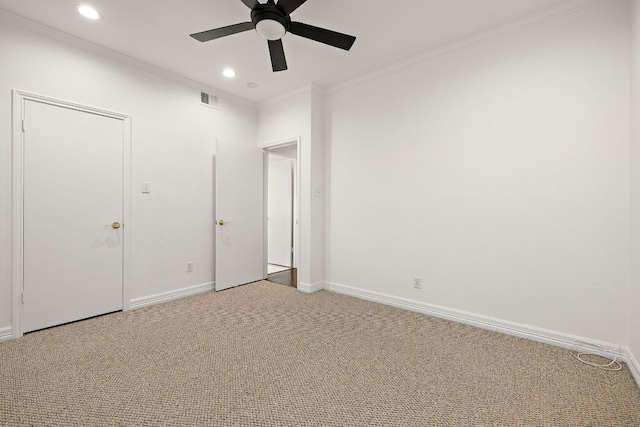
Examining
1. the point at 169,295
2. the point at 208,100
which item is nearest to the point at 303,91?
the point at 208,100

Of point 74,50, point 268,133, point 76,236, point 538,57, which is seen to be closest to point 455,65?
point 538,57

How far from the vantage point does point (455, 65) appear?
2893 mm

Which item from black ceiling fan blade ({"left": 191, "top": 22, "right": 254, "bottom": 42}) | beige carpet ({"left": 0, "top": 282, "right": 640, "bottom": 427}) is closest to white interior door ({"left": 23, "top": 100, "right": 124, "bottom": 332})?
beige carpet ({"left": 0, "top": 282, "right": 640, "bottom": 427})

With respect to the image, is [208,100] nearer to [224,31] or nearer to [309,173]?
[309,173]

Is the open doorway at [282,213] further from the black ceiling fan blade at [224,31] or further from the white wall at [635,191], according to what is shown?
Result: the white wall at [635,191]

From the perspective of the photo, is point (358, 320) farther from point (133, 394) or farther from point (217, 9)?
point (217, 9)

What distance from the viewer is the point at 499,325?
2.61 meters

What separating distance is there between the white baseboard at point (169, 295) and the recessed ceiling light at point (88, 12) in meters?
2.69

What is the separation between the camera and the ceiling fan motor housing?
205 cm

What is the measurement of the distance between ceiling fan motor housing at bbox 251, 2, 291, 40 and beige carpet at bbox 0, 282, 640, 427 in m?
2.42

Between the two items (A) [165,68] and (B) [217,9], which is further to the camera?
(A) [165,68]

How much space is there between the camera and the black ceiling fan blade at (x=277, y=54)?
237cm

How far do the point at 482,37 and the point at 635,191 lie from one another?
1750 millimetres

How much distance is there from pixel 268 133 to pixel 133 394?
11.4ft
